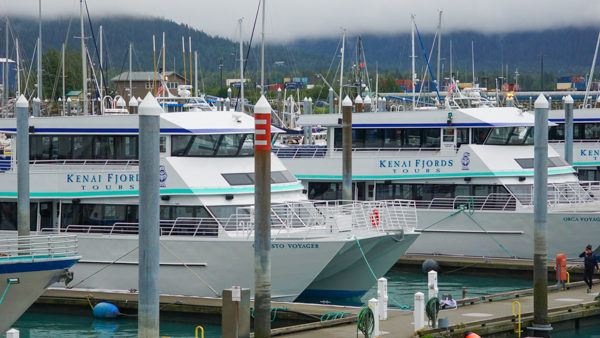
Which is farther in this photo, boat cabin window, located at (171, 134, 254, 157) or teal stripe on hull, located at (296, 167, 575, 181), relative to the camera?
teal stripe on hull, located at (296, 167, 575, 181)

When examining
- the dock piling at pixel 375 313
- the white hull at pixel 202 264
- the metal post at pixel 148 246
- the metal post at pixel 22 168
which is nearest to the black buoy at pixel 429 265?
the white hull at pixel 202 264

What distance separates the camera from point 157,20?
19450 cm

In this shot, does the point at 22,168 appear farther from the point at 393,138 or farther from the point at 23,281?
the point at 393,138

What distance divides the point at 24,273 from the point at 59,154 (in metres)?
9.19

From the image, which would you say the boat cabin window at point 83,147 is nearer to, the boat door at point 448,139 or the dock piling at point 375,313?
the dock piling at point 375,313

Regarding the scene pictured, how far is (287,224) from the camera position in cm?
3017

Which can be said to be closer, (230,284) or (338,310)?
(338,310)

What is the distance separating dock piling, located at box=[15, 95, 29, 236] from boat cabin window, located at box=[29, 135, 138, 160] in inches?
152

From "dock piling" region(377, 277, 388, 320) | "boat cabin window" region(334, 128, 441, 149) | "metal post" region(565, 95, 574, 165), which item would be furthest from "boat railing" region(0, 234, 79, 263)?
"metal post" region(565, 95, 574, 165)

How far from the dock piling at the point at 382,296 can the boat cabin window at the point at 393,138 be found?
15.0 metres

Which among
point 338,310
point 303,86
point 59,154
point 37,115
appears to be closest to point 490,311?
point 338,310

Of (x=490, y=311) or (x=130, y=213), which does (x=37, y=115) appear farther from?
(x=490, y=311)

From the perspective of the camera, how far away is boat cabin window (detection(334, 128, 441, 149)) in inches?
1614

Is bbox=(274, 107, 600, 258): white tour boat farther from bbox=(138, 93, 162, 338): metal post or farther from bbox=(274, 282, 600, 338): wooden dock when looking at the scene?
bbox=(138, 93, 162, 338): metal post
